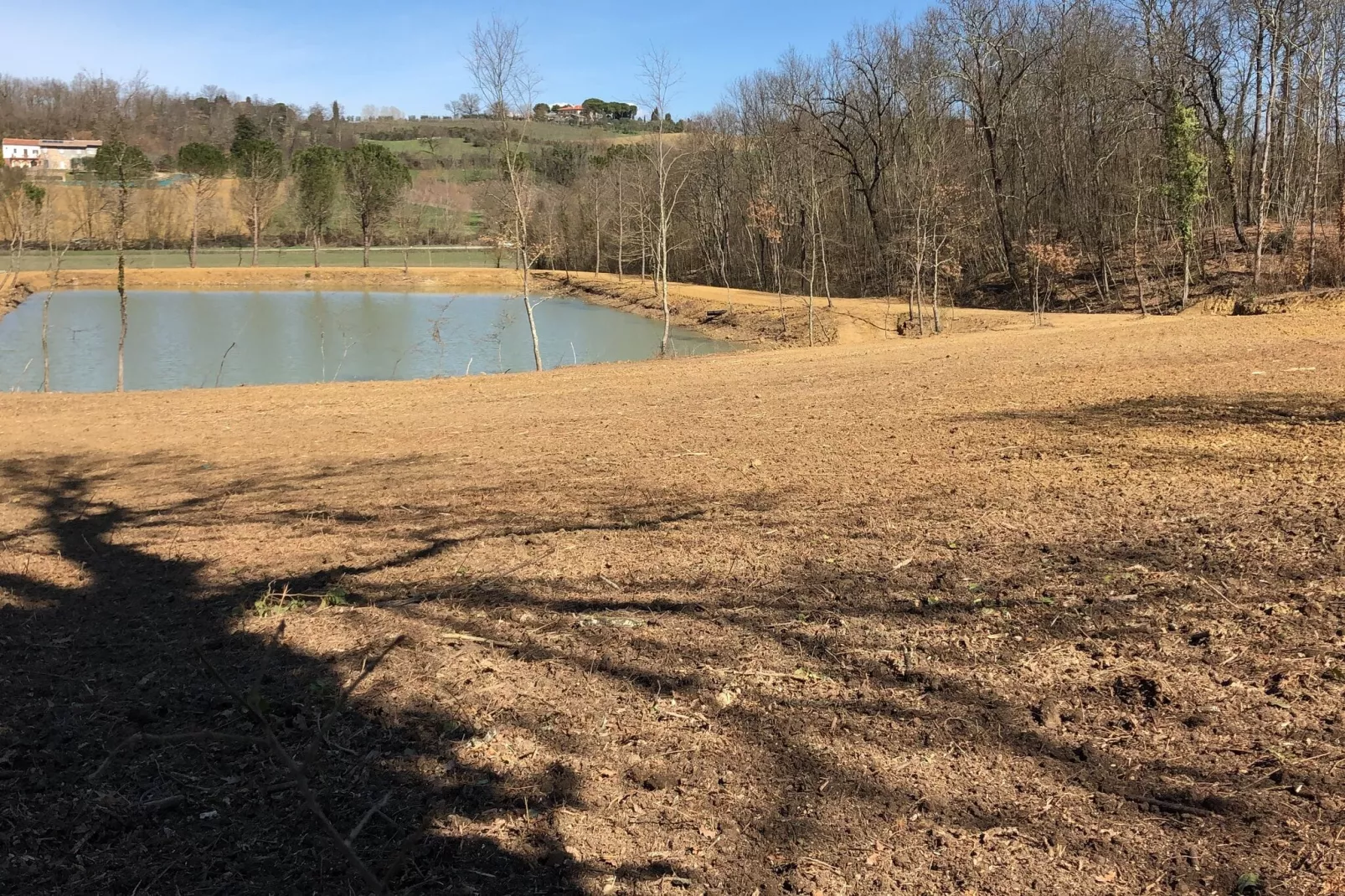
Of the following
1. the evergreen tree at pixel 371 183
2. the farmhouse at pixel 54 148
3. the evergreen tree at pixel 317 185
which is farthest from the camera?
the farmhouse at pixel 54 148

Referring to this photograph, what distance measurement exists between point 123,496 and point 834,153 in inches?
1632

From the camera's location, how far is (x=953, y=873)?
2.17m

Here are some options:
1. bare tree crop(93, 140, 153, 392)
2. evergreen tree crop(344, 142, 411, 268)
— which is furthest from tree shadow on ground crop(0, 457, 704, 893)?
evergreen tree crop(344, 142, 411, 268)

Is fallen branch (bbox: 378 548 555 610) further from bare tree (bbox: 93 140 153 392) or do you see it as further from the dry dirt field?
bare tree (bbox: 93 140 153 392)

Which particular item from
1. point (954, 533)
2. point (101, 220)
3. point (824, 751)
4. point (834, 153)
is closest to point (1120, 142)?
point (834, 153)

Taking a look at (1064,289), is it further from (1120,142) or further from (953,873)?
(953,873)

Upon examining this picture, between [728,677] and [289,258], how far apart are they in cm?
8378

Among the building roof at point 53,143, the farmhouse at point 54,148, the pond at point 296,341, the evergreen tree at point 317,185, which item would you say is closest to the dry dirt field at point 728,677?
the pond at point 296,341

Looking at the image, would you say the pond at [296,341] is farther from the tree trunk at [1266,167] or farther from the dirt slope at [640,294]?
the tree trunk at [1266,167]

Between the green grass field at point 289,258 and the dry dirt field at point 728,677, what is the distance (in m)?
67.5

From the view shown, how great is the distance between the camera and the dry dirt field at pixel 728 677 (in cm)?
229

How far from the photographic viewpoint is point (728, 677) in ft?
10.6

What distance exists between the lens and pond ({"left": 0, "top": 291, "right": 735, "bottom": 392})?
80.6 ft

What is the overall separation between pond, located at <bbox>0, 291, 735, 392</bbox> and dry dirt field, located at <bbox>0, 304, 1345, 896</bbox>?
17707 mm
